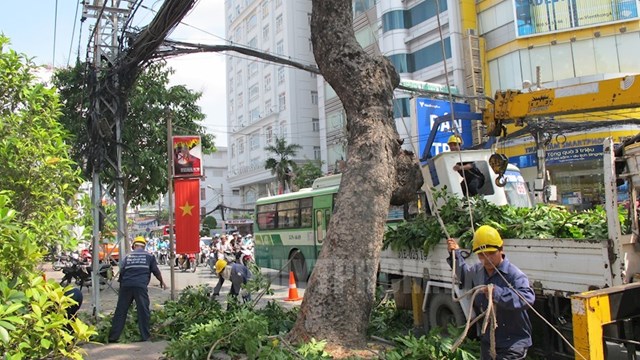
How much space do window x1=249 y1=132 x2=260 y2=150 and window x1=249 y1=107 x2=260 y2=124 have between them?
1.57 metres

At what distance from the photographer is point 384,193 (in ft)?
20.8

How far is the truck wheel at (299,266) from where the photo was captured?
16.0 m

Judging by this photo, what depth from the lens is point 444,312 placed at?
22.5 feet

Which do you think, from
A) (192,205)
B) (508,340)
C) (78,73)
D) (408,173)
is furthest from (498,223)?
(78,73)

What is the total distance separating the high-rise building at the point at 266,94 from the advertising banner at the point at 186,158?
1290 inches

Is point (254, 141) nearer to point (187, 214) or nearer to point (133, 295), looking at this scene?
point (187, 214)

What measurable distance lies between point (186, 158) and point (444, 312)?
7.25 metres

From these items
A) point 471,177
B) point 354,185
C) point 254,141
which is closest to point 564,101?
point 471,177

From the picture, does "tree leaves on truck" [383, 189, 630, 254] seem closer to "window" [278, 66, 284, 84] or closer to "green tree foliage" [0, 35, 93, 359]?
"green tree foliage" [0, 35, 93, 359]

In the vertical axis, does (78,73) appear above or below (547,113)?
above

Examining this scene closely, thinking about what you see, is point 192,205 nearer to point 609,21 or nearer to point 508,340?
point 508,340

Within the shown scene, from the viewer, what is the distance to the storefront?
22.1m

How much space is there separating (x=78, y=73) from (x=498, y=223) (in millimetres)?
12704

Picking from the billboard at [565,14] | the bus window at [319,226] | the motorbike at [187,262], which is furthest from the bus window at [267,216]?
the billboard at [565,14]
